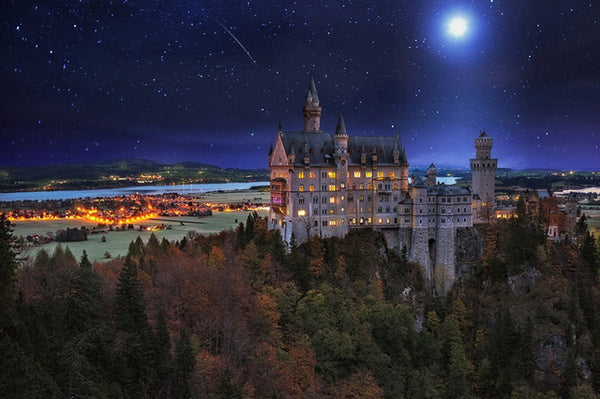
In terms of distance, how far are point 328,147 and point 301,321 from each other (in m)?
31.1

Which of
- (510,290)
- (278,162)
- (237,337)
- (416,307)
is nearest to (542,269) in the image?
(510,290)

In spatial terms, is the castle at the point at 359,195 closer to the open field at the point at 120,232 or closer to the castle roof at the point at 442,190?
the castle roof at the point at 442,190

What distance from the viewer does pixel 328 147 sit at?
82000 mm

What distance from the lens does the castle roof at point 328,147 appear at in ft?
261

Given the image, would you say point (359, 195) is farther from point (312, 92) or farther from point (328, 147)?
point (312, 92)

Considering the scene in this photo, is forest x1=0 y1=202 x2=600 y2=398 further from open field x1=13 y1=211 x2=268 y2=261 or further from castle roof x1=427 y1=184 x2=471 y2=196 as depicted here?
open field x1=13 y1=211 x2=268 y2=261

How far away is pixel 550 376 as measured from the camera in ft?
230

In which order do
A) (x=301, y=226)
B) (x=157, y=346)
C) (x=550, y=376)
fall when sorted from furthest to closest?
(x=301, y=226), (x=550, y=376), (x=157, y=346)

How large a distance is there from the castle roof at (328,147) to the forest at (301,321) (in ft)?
41.7

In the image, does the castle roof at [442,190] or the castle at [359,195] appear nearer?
the castle at [359,195]

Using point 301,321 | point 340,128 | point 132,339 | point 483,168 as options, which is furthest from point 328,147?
point 132,339

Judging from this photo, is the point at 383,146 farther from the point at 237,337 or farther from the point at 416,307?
the point at 237,337

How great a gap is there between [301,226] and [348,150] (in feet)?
51.6

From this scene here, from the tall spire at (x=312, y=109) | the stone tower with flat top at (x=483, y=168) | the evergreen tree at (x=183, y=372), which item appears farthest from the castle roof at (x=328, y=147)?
the evergreen tree at (x=183, y=372)
